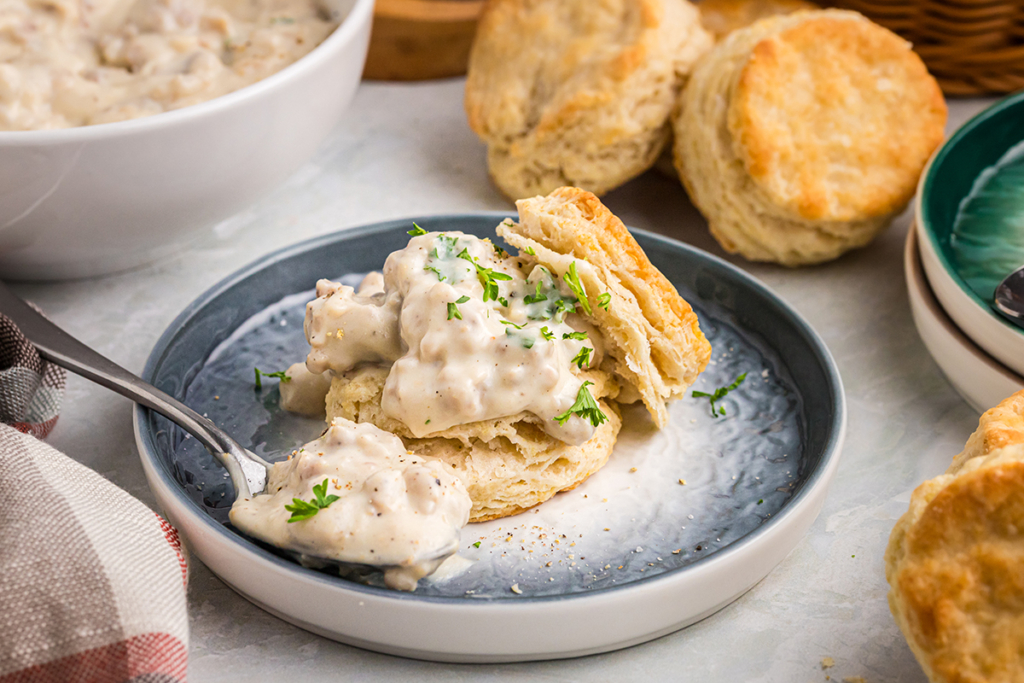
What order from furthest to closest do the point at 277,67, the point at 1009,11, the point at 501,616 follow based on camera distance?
the point at 1009,11 < the point at 277,67 < the point at 501,616

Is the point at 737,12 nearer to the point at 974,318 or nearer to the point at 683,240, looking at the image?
the point at 683,240

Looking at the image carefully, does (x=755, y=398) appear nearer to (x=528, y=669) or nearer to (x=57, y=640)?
(x=528, y=669)

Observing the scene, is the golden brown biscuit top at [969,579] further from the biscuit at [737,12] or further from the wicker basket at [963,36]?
the wicker basket at [963,36]

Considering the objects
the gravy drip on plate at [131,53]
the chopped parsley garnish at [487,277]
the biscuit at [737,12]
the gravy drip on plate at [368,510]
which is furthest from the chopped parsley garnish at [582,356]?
the biscuit at [737,12]

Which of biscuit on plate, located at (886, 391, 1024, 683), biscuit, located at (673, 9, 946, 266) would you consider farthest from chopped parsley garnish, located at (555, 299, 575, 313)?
biscuit, located at (673, 9, 946, 266)

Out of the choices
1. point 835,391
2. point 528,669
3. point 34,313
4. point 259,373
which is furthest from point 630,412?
point 34,313

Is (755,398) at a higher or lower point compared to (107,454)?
higher
